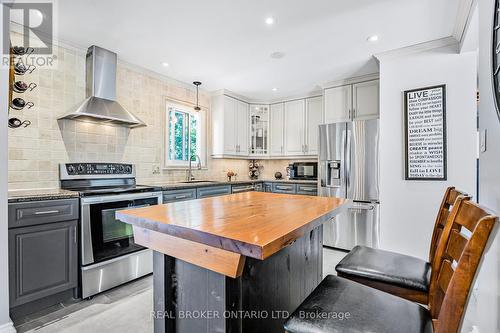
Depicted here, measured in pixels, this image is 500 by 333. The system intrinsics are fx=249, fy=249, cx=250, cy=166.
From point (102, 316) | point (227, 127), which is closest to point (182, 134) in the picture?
point (227, 127)

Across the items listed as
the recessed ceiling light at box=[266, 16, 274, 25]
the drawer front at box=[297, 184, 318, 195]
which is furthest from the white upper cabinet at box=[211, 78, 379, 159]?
the recessed ceiling light at box=[266, 16, 274, 25]

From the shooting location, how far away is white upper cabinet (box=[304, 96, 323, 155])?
4414mm

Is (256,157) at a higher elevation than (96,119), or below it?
below

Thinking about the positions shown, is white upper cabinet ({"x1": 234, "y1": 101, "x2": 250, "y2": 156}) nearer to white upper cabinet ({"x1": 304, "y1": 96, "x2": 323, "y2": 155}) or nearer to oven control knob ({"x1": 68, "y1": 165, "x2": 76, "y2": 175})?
white upper cabinet ({"x1": 304, "y1": 96, "x2": 323, "y2": 155})

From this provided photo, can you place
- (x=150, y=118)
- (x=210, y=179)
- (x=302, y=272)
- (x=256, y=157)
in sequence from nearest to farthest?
(x=302, y=272)
(x=150, y=118)
(x=210, y=179)
(x=256, y=157)

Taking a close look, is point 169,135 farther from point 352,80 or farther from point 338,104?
point 352,80

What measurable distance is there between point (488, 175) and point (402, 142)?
159 cm

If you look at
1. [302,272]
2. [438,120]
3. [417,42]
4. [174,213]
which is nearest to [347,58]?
[417,42]

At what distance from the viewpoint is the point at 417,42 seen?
269 cm

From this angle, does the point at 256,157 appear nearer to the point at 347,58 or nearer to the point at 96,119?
the point at 347,58

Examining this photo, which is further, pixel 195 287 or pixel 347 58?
pixel 347 58

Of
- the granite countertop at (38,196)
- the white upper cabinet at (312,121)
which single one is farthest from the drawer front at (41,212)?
the white upper cabinet at (312,121)

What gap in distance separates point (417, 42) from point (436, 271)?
101 inches

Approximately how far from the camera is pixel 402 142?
9.53ft
